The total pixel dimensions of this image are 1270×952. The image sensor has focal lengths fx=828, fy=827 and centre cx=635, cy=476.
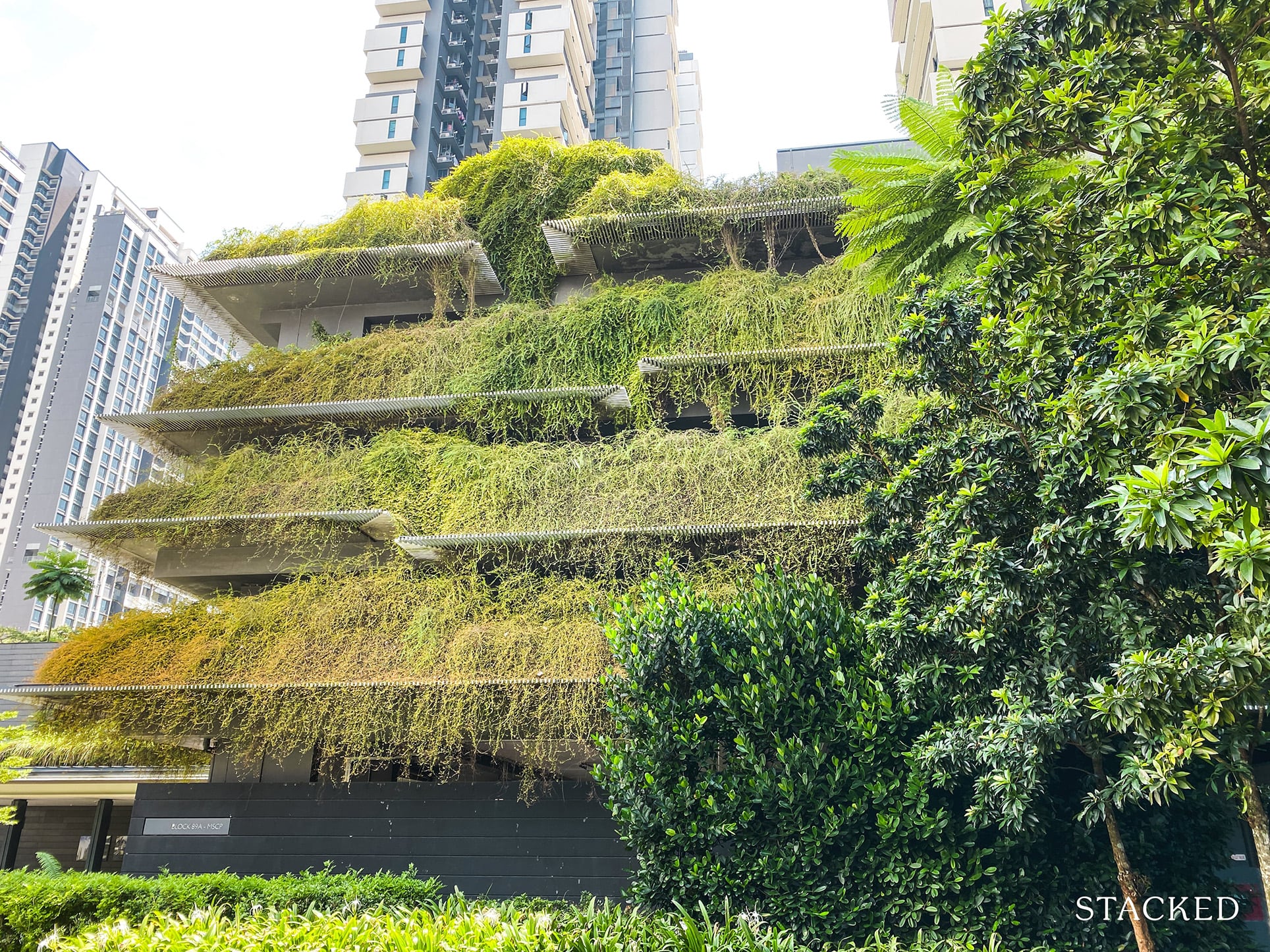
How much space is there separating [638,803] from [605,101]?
52510 mm

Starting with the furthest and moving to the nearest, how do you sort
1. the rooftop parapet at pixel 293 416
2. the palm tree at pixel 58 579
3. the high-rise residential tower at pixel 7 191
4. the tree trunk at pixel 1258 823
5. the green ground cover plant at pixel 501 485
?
the high-rise residential tower at pixel 7 191
the palm tree at pixel 58 579
the rooftop parapet at pixel 293 416
the green ground cover plant at pixel 501 485
the tree trunk at pixel 1258 823

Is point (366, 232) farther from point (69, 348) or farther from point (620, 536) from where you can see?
point (69, 348)

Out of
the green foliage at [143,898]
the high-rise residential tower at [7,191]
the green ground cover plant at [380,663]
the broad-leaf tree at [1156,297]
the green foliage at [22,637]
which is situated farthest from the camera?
the high-rise residential tower at [7,191]

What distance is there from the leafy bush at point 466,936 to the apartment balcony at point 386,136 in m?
35.9

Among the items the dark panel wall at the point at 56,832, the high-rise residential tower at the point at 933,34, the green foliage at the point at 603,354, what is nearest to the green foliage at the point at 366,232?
the green foliage at the point at 603,354

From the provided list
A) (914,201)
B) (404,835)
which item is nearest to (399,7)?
(914,201)

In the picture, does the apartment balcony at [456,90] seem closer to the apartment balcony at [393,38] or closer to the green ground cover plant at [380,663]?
the apartment balcony at [393,38]

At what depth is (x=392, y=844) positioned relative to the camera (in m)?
11.3

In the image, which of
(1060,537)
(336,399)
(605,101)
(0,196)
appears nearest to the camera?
(1060,537)

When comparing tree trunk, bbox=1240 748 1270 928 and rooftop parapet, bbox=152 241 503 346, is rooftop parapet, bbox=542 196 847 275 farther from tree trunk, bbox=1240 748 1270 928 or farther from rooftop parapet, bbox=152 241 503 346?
tree trunk, bbox=1240 748 1270 928

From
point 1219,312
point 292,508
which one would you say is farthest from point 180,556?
point 1219,312

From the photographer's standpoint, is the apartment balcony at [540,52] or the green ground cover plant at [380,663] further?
the apartment balcony at [540,52]

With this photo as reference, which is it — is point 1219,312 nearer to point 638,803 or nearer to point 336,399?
point 638,803

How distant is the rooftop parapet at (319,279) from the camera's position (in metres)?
14.9
